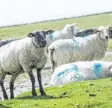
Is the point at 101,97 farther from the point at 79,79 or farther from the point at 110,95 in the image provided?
the point at 79,79

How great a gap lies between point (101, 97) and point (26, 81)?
36.6ft

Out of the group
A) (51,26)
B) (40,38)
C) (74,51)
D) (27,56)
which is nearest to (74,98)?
(27,56)

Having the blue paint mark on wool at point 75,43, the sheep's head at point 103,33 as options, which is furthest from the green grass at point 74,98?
the sheep's head at point 103,33

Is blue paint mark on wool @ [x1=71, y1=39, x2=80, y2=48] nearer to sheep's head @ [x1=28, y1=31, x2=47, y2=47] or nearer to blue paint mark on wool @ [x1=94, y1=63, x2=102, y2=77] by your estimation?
blue paint mark on wool @ [x1=94, y1=63, x2=102, y2=77]

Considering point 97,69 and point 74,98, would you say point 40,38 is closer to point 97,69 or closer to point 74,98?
point 74,98

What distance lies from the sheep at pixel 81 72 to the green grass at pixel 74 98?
2.20 m

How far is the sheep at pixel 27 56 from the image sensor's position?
53.4ft

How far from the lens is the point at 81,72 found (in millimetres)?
20328

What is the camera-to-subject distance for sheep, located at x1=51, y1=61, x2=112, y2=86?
2027 centimetres

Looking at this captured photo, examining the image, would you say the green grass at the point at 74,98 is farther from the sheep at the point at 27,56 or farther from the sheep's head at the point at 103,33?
the sheep's head at the point at 103,33

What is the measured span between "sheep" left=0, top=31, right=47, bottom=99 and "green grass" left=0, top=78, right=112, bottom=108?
1055 mm

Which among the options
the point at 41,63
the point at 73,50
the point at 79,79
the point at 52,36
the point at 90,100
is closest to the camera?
the point at 90,100

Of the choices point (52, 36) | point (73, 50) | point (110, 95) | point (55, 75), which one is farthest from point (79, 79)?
point (52, 36)

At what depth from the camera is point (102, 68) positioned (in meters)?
20.6
